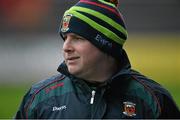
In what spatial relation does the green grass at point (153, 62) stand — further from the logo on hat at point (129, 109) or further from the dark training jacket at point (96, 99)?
the logo on hat at point (129, 109)

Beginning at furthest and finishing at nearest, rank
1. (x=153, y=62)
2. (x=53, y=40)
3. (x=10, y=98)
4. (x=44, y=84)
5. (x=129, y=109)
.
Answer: (x=53, y=40)
(x=153, y=62)
(x=10, y=98)
(x=44, y=84)
(x=129, y=109)

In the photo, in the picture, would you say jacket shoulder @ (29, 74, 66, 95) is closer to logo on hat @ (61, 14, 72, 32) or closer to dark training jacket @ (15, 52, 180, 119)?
dark training jacket @ (15, 52, 180, 119)

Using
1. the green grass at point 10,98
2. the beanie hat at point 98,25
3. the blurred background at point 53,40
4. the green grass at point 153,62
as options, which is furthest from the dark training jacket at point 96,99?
the blurred background at point 53,40

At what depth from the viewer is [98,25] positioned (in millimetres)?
4195

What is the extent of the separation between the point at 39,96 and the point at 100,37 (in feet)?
1.64

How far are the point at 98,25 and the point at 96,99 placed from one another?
457 millimetres

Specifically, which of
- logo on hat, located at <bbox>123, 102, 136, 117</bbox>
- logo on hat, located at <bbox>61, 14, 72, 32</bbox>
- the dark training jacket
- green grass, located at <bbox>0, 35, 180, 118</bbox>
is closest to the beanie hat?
logo on hat, located at <bbox>61, 14, 72, 32</bbox>

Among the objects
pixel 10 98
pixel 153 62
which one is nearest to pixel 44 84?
pixel 10 98

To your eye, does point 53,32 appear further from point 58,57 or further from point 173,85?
point 173,85

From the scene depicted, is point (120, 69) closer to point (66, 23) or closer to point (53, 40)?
point (66, 23)

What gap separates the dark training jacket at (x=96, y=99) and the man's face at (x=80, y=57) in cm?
6

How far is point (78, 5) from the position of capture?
424 cm

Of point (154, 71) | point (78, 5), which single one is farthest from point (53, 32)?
point (78, 5)

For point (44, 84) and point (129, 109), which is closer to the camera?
point (129, 109)
